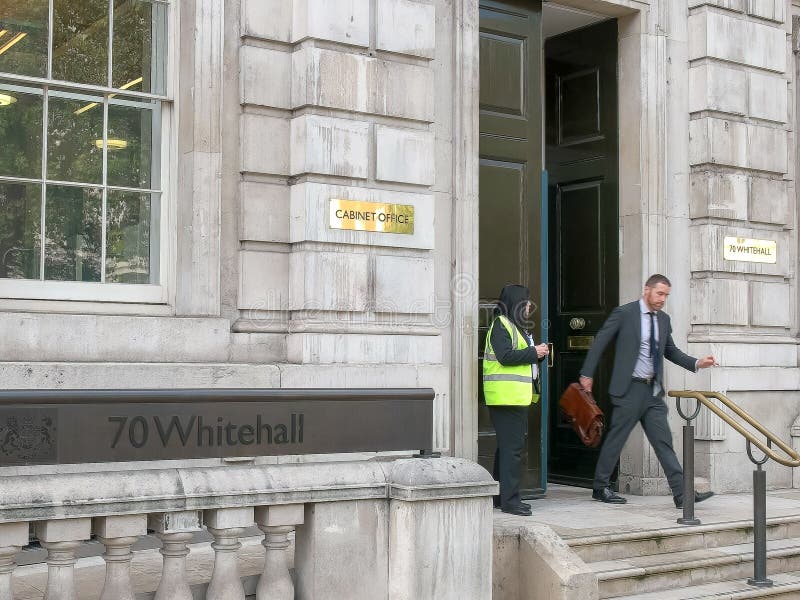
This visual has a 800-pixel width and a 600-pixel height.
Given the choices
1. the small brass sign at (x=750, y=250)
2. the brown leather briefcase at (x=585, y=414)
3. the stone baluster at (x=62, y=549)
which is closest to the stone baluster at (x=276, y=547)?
the stone baluster at (x=62, y=549)

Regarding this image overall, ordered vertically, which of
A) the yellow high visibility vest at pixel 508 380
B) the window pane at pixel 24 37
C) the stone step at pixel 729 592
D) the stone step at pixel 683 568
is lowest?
the stone step at pixel 729 592

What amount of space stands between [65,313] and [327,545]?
9.92 ft

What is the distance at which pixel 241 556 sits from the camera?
540cm

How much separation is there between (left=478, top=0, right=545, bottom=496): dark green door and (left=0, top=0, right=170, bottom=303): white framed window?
2873mm

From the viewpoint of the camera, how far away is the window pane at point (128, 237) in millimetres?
6934

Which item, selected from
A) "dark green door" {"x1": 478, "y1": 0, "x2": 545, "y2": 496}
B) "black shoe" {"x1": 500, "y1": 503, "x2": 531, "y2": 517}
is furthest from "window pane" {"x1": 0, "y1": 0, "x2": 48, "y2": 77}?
"black shoe" {"x1": 500, "y1": 503, "x2": 531, "y2": 517}

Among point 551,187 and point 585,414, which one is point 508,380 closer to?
point 585,414

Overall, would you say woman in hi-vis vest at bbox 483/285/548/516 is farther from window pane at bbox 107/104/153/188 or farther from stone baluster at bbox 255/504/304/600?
stone baluster at bbox 255/504/304/600

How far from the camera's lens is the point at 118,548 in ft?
12.5

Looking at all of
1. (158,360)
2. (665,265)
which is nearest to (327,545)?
(158,360)

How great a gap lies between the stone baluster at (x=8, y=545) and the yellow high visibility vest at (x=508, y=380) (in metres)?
4.50

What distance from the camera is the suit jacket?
8281mm

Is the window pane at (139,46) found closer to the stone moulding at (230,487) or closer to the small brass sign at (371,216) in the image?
the small brass sign at (371,216)

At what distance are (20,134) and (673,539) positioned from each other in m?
4.93
